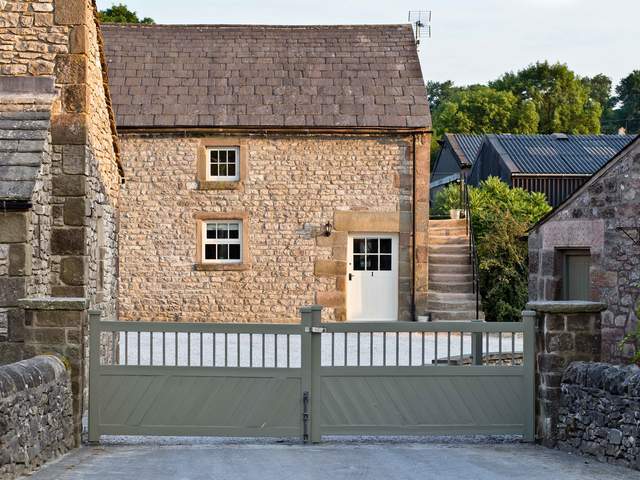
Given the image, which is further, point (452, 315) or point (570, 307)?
point (452, 315)

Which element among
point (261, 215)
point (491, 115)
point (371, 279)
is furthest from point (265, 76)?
point (491, 115)

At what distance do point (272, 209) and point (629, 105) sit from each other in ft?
177

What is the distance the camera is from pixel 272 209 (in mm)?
→ 21469

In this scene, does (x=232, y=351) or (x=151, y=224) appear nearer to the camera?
(x=232, y=351)

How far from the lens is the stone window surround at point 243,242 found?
21359 mm

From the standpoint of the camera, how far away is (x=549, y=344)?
9148 mm

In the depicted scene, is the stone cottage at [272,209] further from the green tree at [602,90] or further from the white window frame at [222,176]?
the green tree at [602,90]

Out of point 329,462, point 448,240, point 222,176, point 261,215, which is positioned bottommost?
point 329,462

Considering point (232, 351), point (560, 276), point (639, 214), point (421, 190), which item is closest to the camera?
point (639, 214)

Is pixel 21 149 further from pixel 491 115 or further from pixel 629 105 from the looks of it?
pixel 629 105

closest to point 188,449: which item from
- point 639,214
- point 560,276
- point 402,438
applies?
point 402,438

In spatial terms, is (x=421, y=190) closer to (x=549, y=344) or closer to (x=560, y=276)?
(x=560, y=276)

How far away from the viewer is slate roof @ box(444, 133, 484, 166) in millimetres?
38344

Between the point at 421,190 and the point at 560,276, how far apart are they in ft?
21.1
